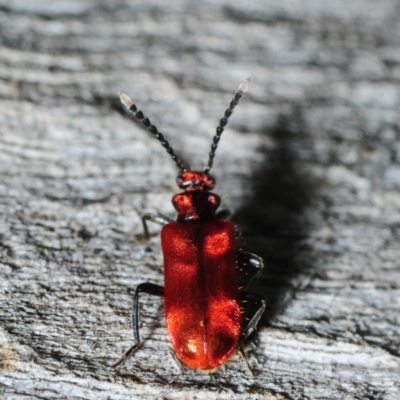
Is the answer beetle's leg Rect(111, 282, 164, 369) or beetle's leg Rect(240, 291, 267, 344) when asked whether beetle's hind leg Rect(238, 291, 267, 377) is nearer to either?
beetle's leg Rect(240, 291, 267, 344)

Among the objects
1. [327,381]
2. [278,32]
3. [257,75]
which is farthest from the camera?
[278,32]

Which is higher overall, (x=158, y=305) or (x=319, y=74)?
(x=319, y=74)

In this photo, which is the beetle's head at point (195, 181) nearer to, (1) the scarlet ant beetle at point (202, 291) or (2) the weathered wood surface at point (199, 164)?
(1) the scarlet ant beetle at point (202, 291)

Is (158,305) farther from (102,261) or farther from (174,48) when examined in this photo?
(174,48)

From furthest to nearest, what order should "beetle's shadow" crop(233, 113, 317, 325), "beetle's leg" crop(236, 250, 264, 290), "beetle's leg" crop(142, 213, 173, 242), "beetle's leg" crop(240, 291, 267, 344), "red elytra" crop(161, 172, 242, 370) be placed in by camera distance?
1. "beetle's leg" crop(142, 213, 173, 242)
2. "beetle's shadow" crop(233, 113, 317, 325)
3. "beetle's leg" crop(236, 250, 264, 290)
4. "beetle's leg" crop(240, 291, 267, 344)
5. "red elytra" crop(161, 172, 242, 370)

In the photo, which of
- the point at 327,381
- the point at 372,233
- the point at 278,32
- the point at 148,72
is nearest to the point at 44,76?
the point at 148,72

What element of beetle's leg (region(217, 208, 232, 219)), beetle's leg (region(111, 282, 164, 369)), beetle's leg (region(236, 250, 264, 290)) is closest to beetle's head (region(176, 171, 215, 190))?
beetle's leg (region(217, 208, 232, 219))
